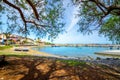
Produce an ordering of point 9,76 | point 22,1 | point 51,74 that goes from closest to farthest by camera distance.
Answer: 1. point 9,76
2. point 51,74
3. point 22,1

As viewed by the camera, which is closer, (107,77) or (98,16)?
(107,77)

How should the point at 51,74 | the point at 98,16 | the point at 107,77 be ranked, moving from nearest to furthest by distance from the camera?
1. the point at 51,74
2. the point at 107,77
3. the point at 98,16

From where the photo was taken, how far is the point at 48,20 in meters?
21.2

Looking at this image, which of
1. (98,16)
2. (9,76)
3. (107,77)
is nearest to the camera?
(9,76)

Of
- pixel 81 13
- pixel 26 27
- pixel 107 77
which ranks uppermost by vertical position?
pixel 81 13

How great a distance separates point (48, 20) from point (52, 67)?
224 inches

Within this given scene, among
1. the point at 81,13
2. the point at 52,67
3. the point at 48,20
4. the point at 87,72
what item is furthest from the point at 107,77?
the point at 81,13

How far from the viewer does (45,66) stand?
17.2 m

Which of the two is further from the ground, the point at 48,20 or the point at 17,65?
the point at 48,20

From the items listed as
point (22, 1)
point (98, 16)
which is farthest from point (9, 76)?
point (98, 16)

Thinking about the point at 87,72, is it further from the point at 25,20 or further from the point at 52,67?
the point at 25,20

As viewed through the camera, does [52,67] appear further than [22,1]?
No

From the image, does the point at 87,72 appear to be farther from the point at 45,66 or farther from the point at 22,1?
the point at 22,1

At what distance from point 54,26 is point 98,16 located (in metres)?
4.79
